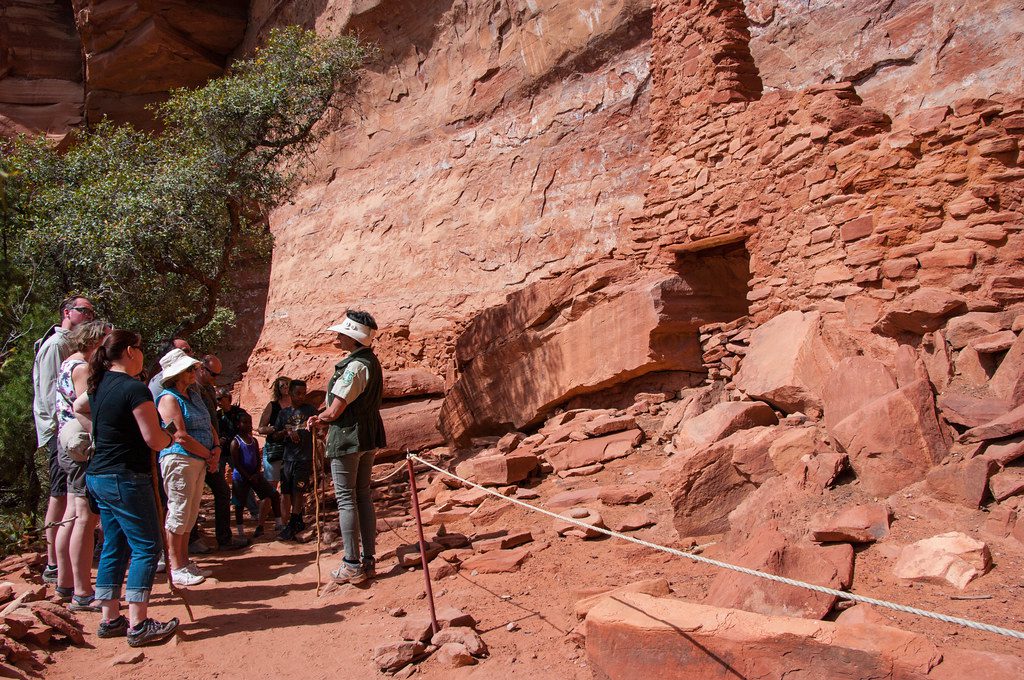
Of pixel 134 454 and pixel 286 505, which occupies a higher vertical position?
pixel 134 454

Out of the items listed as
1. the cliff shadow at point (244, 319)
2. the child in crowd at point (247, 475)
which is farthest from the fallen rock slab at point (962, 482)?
the cliff shadow at point (244, 319)

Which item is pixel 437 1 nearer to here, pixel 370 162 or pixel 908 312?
pixel 370 162

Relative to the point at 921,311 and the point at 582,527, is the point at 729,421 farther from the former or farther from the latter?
the point at 921,311

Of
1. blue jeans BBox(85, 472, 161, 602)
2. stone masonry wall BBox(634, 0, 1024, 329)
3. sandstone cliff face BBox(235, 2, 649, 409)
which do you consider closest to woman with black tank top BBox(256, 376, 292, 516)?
blue jeans BBox(85, 472, 161, 602)

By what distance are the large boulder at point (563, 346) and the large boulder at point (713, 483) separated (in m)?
2.74

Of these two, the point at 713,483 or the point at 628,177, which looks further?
the point at 628,177

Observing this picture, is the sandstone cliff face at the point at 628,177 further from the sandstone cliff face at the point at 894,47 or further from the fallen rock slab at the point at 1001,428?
the fallen rock slab at the point at 1001,428

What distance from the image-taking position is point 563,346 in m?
8.63

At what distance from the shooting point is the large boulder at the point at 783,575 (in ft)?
10.9

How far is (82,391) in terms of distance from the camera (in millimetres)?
4586

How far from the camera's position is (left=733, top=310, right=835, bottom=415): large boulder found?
218 inches

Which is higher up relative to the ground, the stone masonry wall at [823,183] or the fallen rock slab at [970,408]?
the stone masonry wall at [823,183]

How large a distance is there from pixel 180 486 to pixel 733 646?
12.6 feet

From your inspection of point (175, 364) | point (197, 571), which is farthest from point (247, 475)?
point (175, 364)
